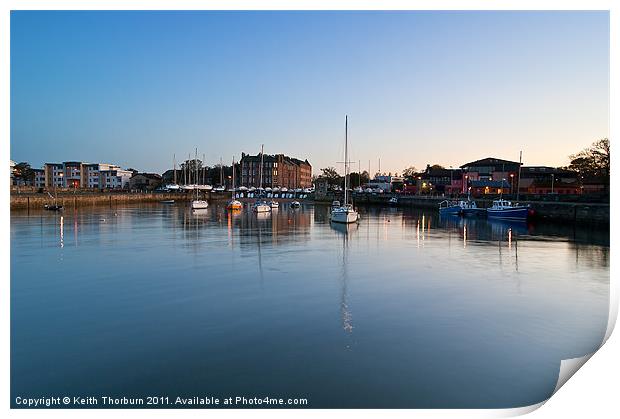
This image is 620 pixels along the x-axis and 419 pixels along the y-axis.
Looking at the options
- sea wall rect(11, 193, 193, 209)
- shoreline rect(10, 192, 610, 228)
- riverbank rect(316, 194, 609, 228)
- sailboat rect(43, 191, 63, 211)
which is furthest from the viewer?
sea wall rect(11, 193, 193, 209)

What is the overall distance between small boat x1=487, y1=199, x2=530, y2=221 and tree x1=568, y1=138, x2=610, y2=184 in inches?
597

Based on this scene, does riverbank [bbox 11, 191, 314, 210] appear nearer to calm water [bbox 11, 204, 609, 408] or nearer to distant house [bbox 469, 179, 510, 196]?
calm water [bbox 11, 204, 609, 408]

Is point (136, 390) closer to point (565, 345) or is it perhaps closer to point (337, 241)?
point (565, 345)

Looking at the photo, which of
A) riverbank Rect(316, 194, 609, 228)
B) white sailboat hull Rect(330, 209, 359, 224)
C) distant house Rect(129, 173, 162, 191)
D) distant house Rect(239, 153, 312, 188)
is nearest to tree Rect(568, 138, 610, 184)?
riverbank Rect(316, 194, 609, 228)

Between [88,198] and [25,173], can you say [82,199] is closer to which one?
[88,198]

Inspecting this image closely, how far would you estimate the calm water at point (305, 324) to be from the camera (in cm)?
810

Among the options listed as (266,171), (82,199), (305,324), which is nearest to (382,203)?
(82,199)

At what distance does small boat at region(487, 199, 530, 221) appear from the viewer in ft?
153

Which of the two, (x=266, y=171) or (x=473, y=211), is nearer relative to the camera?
(x=473, y=211)

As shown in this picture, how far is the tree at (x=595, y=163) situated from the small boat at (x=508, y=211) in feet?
49.7

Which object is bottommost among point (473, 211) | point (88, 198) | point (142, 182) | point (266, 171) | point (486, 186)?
point (473, 211)

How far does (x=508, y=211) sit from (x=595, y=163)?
20229 mm

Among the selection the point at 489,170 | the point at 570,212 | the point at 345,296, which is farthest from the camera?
the point at 489,170

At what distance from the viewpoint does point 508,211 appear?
47750 mm
